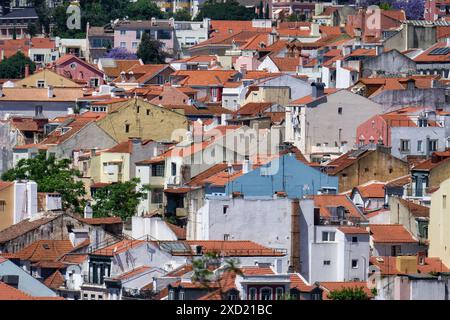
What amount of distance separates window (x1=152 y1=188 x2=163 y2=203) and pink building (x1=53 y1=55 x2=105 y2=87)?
43.8 metres

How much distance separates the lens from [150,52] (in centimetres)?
11812

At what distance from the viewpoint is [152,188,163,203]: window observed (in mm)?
60947

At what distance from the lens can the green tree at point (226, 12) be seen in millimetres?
139625

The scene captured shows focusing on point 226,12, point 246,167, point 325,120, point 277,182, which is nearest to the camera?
point 277,182

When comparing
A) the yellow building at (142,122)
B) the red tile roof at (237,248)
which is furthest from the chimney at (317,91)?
the red tile roof at (237,248)

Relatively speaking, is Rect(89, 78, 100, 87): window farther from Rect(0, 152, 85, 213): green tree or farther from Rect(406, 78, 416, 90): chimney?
Rect(0, 152, 85, 213): green tree

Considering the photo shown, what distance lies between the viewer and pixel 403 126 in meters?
64.2

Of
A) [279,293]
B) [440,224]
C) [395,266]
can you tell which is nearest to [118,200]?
[440,224]

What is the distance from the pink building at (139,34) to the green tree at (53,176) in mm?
54920

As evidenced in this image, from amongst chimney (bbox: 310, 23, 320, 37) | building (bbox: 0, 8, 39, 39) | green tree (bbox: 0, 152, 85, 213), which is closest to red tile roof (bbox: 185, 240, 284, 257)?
green tree (bbox: 0, 152, 85, 213)

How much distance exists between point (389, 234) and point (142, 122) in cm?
2463

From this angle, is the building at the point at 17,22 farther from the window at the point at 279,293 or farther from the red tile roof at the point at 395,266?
the window at the point at 279,293

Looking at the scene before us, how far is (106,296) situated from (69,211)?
43.9 feet

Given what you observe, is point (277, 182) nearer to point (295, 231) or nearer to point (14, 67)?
point (295, 231)
